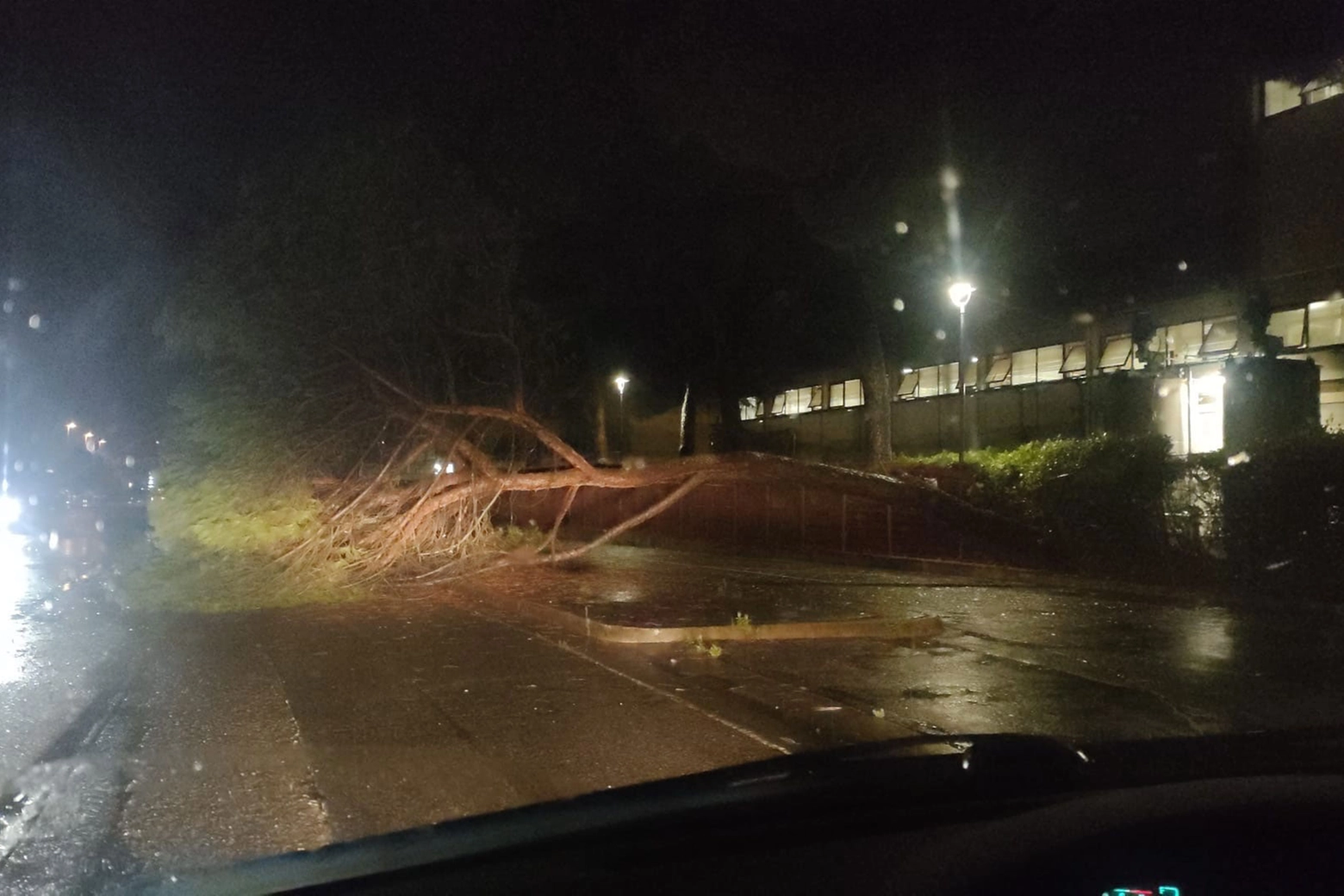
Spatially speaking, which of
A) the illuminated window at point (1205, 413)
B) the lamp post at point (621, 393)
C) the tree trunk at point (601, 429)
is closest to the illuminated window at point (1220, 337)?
the illuminated window at point (1205, 413)

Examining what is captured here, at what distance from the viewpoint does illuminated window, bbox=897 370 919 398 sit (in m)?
35.4

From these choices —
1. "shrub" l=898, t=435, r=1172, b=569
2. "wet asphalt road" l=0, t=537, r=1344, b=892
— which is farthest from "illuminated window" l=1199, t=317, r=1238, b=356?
"wet asphalt road" l=0, t=537, r=1344, b=892

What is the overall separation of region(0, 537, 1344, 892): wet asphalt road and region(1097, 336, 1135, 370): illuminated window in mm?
12870

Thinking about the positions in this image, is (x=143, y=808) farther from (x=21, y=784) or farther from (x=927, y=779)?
(x=927, y=779)

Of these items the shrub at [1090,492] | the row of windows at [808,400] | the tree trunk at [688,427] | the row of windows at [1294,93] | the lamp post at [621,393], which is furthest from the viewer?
the row of windows at [808,400]

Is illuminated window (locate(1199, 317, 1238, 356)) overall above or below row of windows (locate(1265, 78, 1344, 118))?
below

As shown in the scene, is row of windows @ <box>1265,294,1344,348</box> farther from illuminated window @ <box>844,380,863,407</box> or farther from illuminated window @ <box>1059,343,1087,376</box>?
illuminated window @ <box>844,380,863,407</box>

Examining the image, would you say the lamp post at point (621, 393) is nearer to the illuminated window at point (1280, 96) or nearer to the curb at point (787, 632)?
the illuminated window at point (1280, 96)

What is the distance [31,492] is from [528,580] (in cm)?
5622

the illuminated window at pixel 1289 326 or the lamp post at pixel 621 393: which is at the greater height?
the illuminated window at pixel 1289 326

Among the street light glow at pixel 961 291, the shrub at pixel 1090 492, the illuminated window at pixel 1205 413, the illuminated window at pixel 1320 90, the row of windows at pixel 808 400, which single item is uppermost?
the illuminated window at pixel 1320 90

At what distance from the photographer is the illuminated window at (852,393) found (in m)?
37.9

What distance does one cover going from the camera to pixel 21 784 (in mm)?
7949

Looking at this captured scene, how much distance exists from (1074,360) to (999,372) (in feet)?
9.38
